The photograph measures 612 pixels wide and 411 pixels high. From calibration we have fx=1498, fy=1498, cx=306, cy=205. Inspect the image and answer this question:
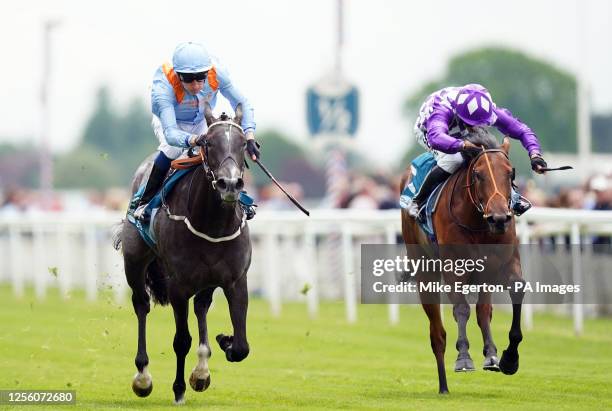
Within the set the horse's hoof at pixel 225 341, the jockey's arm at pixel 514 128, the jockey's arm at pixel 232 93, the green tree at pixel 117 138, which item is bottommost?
the horse's hoof at pixel 225 341

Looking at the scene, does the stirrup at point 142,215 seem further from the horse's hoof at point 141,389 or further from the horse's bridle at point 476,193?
the horse's bridle at point 476,193

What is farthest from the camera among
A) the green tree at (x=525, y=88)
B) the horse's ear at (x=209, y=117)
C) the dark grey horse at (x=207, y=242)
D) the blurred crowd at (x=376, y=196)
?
the green tree at (x=525, y=88)

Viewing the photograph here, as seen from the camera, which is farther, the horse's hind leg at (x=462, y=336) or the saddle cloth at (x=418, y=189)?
the saddle cloth at (x=418, y=189)

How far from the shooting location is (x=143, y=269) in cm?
1149

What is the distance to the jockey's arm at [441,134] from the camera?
1061 centimetres

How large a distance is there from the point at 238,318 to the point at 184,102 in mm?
1621

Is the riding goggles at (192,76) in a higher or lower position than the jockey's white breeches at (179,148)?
higher

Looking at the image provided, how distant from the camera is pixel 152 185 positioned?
10.9 metres

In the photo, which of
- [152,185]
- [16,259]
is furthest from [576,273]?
[16,259]

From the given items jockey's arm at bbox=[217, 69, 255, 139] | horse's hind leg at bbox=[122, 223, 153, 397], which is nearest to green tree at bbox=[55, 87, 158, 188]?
horse's hind leg at bbox=[122, 223, 153, 397]

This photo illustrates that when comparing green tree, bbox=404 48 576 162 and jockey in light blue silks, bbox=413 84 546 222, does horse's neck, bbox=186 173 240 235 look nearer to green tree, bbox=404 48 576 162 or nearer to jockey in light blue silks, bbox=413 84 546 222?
jockey in light blue silks, bbox=413 84 546 222

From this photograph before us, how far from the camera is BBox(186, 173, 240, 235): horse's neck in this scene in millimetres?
10078

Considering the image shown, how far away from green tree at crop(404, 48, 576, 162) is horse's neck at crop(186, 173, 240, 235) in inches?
2932

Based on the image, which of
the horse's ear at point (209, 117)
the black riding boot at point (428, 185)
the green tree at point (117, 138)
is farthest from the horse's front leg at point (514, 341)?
the green tree at point (117, 138)
